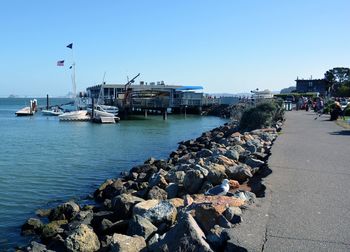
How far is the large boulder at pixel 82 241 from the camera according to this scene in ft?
26.4

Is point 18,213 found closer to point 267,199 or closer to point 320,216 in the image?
point 267,199

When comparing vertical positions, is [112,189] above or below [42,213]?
above

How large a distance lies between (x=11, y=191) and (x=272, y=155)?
8748 millimetres

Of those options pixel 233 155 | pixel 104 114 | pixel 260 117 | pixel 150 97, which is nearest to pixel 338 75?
pixel 150 97

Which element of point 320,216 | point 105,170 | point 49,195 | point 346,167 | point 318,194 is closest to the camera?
point 320,216

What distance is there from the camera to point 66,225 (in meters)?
10.5

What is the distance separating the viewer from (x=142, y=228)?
24.8 ft

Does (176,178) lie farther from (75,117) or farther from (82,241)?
(75,117)

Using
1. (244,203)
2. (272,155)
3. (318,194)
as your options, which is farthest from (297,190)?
(272,155)

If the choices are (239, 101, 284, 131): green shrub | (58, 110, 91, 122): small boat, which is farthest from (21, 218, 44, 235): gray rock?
(58, 110, 91, 122): small boat

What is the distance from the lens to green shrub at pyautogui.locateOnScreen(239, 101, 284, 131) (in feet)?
86.9

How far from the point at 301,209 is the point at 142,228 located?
257cm

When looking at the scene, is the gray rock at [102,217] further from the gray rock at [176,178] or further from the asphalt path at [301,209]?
the asphalt path at [301,209]

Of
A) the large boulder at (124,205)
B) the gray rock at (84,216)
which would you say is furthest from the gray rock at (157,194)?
the gray rock at (84,216)
